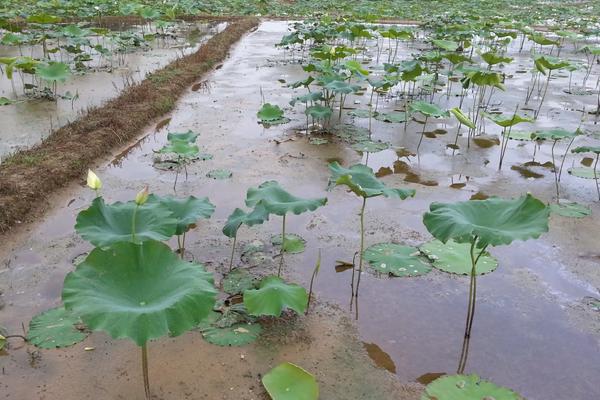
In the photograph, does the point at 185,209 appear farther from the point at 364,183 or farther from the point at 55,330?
the point at 364,183

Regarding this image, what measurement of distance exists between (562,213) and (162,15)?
12.1 m

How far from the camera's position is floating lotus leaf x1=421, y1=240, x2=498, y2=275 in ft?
11.2

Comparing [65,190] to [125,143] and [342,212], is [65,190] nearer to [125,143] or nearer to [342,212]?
[125,143]

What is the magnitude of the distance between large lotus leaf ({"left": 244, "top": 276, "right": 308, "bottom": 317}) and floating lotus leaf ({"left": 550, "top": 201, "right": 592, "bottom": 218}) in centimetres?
258

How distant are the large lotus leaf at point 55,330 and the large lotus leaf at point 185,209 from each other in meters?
0.74

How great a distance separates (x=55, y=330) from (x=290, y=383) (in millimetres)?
1302

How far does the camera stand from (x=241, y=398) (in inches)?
96.4

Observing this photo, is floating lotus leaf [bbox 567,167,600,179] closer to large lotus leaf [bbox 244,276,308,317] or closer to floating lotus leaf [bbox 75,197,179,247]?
large lotus leaf [bbox 244,276,308,317]

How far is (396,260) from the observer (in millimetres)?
3486

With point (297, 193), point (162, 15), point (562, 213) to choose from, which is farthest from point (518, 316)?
point (162, 15)

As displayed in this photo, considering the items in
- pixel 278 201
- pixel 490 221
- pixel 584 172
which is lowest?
pixel 584 172

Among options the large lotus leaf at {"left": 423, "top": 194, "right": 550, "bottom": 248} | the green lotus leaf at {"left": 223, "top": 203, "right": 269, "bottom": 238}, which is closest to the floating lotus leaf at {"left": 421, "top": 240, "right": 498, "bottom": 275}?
the large lotus leaf at {"left": 423, "top": 194, "right": 550, "bottom": 248}

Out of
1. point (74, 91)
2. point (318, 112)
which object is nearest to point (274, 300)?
point (318, 112)

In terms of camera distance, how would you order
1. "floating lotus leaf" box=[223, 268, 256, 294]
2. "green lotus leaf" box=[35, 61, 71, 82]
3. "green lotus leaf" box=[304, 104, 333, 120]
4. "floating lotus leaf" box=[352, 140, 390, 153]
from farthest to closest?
"green lotus leaf" box=[35, 61, 71, 82] < "green lotus leaf" box=[304, 104, 333, 120] < "floating lotus leaf" box=[352, 140, 390, 153] < "floating lotus leaf" box=[223, 268, 256, 294]
